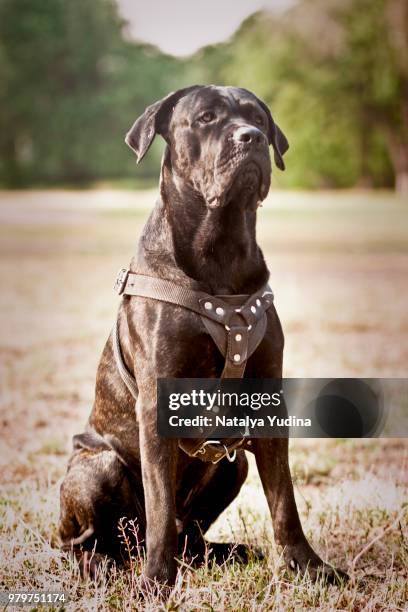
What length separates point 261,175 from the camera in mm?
1976

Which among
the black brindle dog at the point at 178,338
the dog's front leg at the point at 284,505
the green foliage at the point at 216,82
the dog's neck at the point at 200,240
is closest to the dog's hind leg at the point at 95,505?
the black brindle dog at the point at 178,338

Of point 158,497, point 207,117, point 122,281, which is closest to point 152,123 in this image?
point 207,117

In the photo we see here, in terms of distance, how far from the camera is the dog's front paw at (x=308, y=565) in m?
2.10

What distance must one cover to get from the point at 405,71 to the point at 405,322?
1686 millimetres

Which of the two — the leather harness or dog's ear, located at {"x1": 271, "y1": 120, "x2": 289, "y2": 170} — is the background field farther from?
dog's ear, located at {"x1": 271, "y1": 120, "x2": 289, "y2": 170}

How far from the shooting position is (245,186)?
197 centimetres

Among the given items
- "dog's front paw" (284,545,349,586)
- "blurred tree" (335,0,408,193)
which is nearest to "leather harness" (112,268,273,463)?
"dog's front paw" (284,545,349,586)

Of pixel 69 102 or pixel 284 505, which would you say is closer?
pixel 284 505

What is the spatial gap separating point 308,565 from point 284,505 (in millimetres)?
174

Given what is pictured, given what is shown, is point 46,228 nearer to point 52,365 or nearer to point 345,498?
point 52,365

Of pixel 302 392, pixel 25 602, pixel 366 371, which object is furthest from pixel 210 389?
pixel 366 371

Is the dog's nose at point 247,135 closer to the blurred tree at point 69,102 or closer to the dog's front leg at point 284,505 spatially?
the dog's front leg at point 284,505

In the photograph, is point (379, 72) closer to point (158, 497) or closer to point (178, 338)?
point (178, 338)

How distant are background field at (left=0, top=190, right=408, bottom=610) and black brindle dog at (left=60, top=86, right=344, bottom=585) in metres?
0.13
